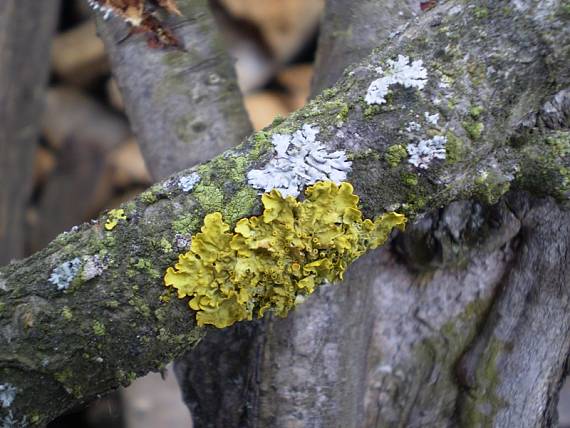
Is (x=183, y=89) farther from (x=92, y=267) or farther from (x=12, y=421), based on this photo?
(x=12, y=421)

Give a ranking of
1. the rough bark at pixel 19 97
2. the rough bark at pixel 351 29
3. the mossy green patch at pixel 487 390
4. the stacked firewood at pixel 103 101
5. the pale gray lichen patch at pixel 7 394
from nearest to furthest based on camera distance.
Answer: the pale gray lichen patch at pixel 7 394 → the mossy green patch at pixel 487 390 → the rough bark at pixel 351 29 → the rough bark at pixel 19 97 → the stacked firewood at pixel 103 101

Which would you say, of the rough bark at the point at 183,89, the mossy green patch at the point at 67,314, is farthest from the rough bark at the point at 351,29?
the mossy green patch at the point at 67,314

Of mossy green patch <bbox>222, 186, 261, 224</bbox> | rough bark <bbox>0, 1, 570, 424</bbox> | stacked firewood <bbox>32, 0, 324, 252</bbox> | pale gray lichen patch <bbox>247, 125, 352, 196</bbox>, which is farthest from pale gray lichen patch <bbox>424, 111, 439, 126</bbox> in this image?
stacked firewood <bbox>32, 0, 324, 252</bbox>

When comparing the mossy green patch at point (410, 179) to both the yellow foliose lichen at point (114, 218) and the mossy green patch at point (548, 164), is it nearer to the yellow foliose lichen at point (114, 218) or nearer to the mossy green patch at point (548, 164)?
the mossy green patch at point (548, 164)

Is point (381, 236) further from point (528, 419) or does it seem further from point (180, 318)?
point (528, 419)

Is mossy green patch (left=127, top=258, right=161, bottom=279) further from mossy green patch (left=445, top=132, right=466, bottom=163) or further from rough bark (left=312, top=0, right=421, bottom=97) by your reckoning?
rough bark (left=312, top=0, right=421, bottom=97)

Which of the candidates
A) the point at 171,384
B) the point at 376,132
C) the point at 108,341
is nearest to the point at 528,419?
the point at 376,132

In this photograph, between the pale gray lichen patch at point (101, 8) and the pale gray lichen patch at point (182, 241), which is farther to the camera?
the pale gray lichen patch at point (101, 8)
